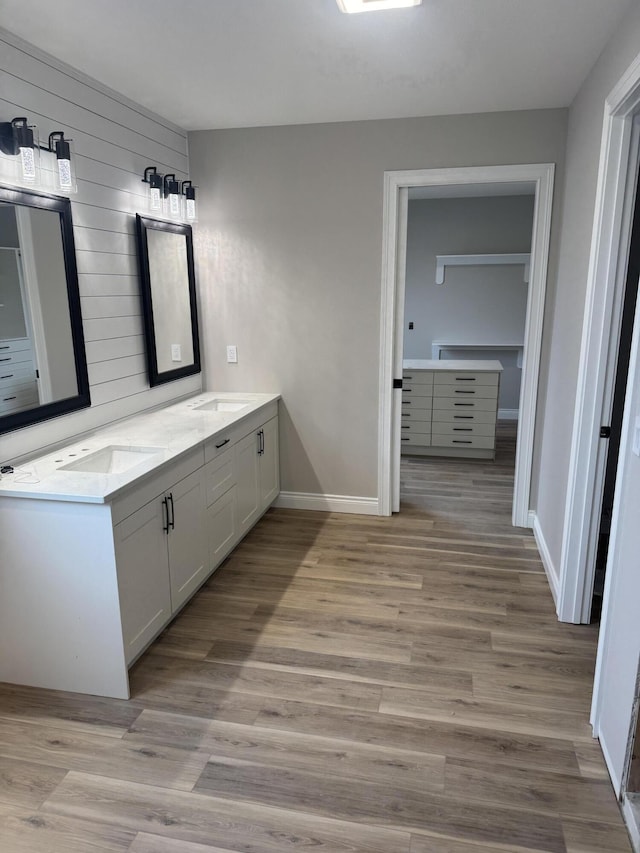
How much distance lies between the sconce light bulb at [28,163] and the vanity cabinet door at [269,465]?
6.22 feet

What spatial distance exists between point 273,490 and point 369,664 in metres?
1.72

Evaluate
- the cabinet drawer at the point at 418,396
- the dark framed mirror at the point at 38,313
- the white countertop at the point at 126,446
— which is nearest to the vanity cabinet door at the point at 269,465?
the white countertop at the point at 126,446

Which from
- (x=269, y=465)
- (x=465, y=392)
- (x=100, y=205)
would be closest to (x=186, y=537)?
(x=269, y=465)

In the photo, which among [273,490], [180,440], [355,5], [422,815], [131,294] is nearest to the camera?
[422,815]

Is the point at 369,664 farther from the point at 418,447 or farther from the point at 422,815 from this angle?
the point at 418,447

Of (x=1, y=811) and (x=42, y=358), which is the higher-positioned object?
(x=42, y=358)

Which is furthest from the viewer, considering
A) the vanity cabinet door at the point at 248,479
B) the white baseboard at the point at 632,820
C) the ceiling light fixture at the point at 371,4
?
the vanity cabinet door at the point at 248,479

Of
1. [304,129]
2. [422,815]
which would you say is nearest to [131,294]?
[304,129]

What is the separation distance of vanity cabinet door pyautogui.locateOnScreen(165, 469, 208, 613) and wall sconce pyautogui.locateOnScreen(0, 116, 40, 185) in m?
1.37

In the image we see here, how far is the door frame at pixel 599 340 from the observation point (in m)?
2.27

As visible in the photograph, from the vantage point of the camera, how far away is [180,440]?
2.76 metres

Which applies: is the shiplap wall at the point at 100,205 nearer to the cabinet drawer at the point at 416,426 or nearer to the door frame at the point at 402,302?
the door frame at the point at 402,302

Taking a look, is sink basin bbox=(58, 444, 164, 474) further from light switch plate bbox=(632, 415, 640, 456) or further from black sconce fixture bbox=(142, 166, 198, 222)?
light switch plate bbox=(632, 415, 640, 456)

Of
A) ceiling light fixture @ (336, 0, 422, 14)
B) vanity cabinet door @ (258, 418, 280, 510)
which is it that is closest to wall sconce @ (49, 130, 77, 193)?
ceiling light fixture @ (336, 0, 422, 14)
